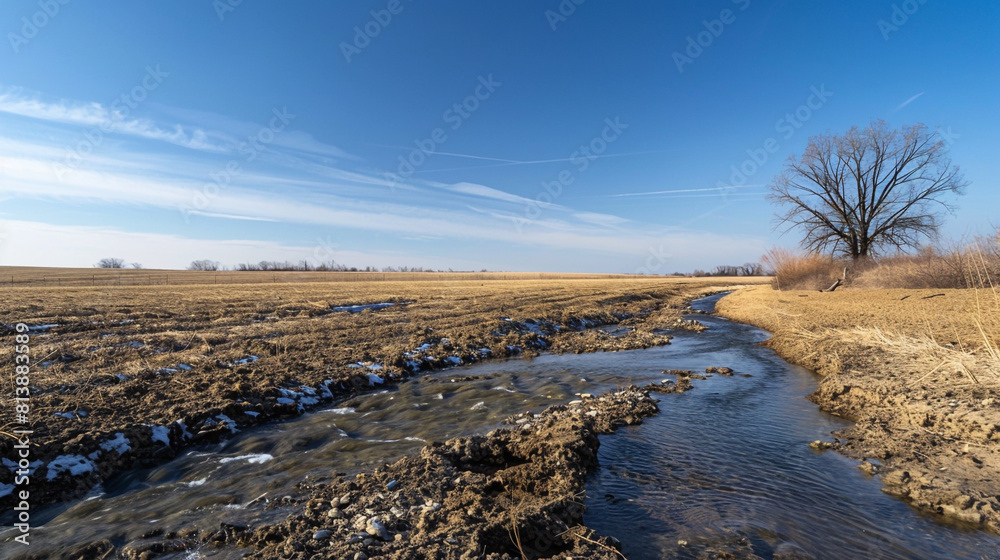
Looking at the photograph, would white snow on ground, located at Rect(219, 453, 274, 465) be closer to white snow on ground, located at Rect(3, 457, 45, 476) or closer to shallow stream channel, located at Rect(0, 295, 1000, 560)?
shallow stream channel, located at Rect(0, 295, 1000, 560)

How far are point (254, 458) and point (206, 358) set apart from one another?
628 cm

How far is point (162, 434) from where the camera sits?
738 cm

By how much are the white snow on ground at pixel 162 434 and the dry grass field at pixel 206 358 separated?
23 mm

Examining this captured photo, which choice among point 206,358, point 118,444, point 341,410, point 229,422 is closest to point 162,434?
point 118,444

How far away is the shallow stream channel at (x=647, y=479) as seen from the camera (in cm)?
452

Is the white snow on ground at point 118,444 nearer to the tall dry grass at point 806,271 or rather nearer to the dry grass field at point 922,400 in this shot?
the dry grass field at point 922,400

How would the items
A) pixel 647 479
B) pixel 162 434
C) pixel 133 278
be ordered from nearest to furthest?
1. pixel 647 479
2. pixel 162 434
3. pixel 133 278

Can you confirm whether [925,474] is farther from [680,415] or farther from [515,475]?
[515,475]

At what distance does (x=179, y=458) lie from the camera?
7020mm

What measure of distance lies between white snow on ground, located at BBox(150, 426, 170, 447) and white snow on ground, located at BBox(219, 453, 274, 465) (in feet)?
4.11

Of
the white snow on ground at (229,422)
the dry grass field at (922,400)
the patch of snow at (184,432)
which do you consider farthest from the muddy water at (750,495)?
the patch of snow at (184,432)

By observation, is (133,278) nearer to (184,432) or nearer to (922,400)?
(184,432)

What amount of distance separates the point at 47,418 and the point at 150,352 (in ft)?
19.9

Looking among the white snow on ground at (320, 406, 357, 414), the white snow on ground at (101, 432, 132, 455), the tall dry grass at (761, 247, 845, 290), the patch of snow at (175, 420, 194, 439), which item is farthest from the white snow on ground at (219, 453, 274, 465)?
the tall dry grass at (761, 247, 845, 290)
